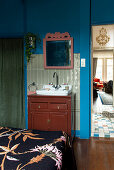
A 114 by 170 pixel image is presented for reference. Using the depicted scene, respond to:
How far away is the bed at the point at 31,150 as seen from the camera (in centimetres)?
130

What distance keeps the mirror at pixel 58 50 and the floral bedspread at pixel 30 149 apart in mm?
1835

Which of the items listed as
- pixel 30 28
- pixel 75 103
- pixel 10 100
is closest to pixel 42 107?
pixel 75 103

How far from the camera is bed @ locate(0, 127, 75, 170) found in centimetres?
130

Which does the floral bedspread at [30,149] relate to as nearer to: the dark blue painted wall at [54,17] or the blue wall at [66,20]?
the blue wall at [66,20]

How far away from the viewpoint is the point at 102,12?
3.32 metres

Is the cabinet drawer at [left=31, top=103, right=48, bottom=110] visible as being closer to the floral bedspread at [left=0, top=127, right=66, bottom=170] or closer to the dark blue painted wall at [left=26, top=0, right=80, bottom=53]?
the floral bedspread at [left=0, top=127, right=66, bottom=170]

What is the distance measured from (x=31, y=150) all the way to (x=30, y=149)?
2cm

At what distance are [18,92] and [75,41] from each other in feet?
5.25

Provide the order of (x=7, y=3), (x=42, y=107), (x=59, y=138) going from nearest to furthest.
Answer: (x=59, y=138)
(x=42, y=107)
(x=7, y=3)

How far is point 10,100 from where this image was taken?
3.85 meters

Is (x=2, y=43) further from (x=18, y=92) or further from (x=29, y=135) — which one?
(x=29, y=135)

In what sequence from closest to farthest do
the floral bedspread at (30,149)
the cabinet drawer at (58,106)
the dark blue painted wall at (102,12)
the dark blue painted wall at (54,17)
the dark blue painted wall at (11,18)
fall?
the floral bedspread at (30,149) < the cabinet drawer at (58,106) < the dark blue painted wall at (102,12) < the dark blue painted wall at (54,17) < the dark blue painted wall at (11,18)

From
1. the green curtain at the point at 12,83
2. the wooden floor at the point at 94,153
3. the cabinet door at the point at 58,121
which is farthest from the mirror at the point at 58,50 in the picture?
the wooden floor at the point at 94,153

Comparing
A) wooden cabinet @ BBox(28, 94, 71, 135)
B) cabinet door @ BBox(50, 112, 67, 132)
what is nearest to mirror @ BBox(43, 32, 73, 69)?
wooden cabinet @ BBox(28, 94, 71, 135)
